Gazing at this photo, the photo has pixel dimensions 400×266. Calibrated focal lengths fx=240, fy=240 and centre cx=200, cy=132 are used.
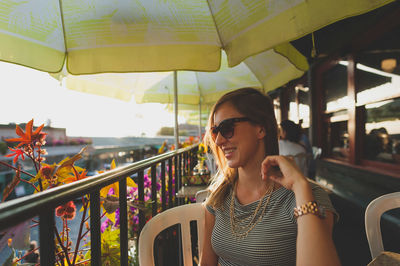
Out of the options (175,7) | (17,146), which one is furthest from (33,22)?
(17,146)

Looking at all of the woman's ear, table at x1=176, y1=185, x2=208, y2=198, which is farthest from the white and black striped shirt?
table at x1=176, y1=185, x2=208, y2=198

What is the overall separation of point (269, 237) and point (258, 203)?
0.16 meters

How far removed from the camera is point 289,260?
3.08 ft

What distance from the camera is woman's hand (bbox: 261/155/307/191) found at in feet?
3.07

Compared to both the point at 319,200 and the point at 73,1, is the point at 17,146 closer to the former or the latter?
the point at 319,200

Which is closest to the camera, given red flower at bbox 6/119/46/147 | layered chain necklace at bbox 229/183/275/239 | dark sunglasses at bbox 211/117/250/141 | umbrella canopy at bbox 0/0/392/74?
red flower at bbox 6/119/46/147

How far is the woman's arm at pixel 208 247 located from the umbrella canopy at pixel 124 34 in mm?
1026

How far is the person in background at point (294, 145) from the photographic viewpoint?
3189 mm

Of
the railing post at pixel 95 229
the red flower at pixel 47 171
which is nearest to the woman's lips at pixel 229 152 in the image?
the railing post at pixel 95 229

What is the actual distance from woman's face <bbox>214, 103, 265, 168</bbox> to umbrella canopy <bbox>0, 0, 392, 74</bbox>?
576mm

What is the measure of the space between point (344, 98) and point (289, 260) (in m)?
3.03

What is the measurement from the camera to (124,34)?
187 centimetres

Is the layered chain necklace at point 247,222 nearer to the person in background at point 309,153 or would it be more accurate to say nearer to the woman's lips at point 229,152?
the woman's lips at point 229,152

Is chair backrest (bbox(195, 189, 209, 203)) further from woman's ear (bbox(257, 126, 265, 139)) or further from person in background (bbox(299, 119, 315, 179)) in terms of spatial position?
person in background (bbox(299, 119, 315, 179))
